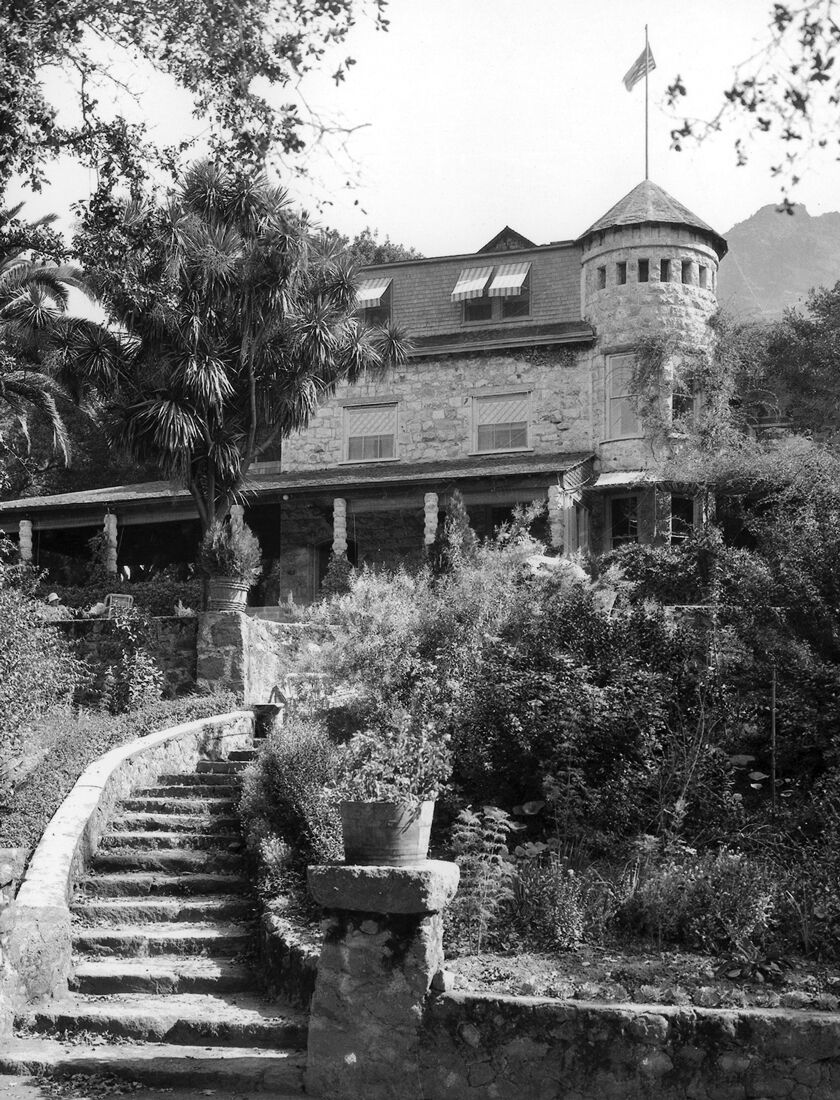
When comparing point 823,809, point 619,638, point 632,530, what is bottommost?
point 823,809

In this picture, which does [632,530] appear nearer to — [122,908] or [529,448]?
[529,448]

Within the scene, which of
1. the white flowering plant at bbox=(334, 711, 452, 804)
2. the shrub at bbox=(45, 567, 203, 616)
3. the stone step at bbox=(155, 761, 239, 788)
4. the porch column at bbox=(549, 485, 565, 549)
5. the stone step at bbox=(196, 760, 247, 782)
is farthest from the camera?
the porch column at bbox=(549, 485, 565, 549)

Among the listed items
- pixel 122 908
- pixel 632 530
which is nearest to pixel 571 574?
Answer: pixel 122 908

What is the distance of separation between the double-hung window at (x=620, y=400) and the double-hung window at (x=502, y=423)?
66.9 inches

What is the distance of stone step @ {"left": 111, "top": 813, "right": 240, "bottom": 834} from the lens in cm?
1067

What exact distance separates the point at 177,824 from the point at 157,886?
127cm

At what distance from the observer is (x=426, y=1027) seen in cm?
599

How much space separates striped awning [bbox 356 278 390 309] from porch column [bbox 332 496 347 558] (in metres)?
5.36

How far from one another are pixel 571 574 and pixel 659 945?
6275mm

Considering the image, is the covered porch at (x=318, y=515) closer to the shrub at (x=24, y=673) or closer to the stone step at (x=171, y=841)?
the shrub at (x=24, y=673)

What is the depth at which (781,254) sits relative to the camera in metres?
117

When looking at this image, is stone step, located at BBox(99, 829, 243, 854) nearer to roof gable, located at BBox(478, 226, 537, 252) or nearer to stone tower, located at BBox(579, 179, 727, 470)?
stone tower, located at BBox(579, 179, 727, 470)

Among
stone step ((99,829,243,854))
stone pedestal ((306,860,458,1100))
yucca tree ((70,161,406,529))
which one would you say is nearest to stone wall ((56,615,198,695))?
yucca tree ((70,161,406,529))

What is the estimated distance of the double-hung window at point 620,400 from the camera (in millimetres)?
23891
